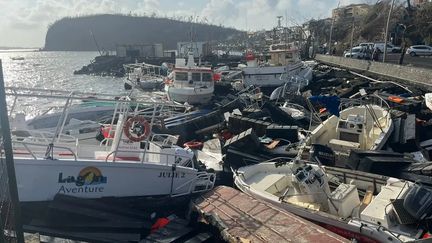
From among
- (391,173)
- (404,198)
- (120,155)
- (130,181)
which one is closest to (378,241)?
(404,198)

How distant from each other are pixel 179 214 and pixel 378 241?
13.9 ft

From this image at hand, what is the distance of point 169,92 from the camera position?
25.0 meters

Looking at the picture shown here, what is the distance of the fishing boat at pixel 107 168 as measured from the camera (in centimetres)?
808

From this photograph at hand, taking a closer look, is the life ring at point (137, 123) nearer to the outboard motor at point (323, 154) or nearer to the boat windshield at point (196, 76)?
the outboard motor at point (323, 154)

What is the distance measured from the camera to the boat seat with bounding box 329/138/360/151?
36.7 ft

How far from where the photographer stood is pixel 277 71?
29672 millimetres

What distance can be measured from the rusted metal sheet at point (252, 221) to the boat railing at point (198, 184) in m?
0.71

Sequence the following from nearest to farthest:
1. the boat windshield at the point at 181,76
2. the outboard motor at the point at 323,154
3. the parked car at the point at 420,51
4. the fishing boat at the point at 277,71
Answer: the outboard motor at the point at 323,154 < the boat windshield at the point at 181,76 < the fishing boat at the point at 277,71 < the parked car at the point at 420,51

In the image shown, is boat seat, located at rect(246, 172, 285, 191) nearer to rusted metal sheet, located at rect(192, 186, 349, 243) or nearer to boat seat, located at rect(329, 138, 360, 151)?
rusted metal sheet, located at rect(192, 186, 349, 243)

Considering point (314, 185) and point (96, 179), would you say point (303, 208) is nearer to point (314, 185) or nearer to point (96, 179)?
point (314, 185)

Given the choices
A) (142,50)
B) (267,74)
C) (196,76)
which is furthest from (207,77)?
(142,50)

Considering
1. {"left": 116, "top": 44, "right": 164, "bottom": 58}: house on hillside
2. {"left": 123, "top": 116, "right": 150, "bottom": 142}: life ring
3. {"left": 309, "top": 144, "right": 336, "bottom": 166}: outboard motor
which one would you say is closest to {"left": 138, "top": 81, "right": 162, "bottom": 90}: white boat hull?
{"left": 309, "top": 144, "right": 336, "bottom": 166}: outboard motor

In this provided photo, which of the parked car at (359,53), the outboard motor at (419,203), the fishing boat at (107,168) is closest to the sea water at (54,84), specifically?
the fishing boat at (107,168)

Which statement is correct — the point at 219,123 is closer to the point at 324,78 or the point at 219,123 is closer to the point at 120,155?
the point at 120,155
